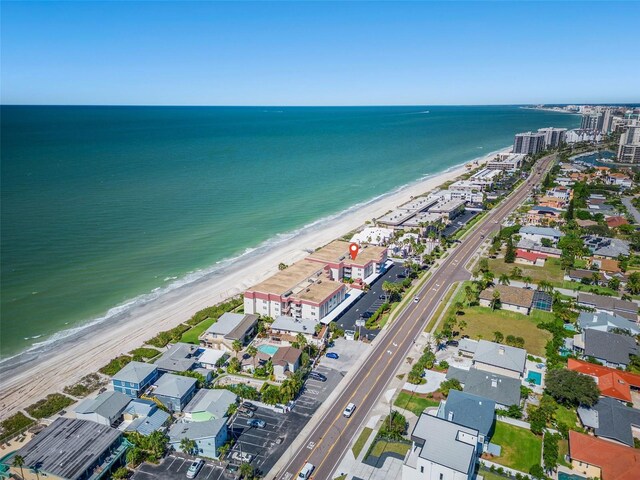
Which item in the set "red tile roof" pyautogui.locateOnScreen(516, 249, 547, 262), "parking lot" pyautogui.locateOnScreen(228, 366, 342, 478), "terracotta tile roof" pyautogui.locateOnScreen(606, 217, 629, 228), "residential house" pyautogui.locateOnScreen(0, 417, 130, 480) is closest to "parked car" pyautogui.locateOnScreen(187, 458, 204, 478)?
"parking lot" pyautogui.locateOnScreen(228, 366, 342, 478)

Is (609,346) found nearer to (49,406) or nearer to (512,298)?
(512,298)

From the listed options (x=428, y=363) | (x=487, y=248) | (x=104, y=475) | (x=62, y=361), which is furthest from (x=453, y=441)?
(x=487, y=248)

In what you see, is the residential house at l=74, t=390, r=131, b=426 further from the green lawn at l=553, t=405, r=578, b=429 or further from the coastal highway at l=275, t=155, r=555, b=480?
the green lawn at l=553, t=405, r=578, b=429

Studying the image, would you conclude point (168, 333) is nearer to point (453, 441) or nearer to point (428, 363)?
point (428, 363)

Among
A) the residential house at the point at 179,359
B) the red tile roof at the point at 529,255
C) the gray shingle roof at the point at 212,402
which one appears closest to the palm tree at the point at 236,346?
the residential house at the point at 179,359

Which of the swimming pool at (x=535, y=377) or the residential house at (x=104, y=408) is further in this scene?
the swimming pool at (x=535, y=377)

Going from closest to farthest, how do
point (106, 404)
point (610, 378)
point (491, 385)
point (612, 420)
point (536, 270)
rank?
point (612, 420)
point (106, 404)
point (491, 385)
point (610, 378)
point (536, 270)

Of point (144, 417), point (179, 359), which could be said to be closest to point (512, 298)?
point (179, 359)

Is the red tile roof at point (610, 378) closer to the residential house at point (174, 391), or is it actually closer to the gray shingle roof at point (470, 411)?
the gray shingle roof at point (470, 411)
